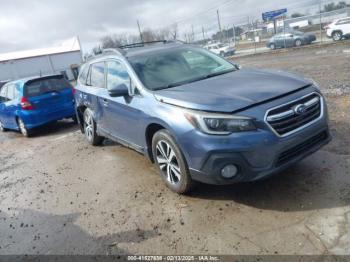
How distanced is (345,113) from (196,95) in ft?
12.7

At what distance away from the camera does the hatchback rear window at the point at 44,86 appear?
9.27m

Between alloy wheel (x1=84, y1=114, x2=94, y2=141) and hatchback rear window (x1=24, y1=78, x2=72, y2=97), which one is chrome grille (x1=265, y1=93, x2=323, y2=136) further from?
hatchback rear window (x1=24, y1=78, x2=72, y2=97)

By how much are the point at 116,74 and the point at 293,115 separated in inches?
113

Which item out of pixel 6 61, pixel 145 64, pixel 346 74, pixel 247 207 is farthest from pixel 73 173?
pixel 6 61

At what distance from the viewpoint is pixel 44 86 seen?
9.48 m

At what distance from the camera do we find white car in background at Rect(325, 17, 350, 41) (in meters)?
24.4

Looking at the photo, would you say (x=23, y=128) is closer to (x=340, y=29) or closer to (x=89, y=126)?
(x=89, y=126)

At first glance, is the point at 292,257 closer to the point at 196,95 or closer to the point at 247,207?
the point at 247,207

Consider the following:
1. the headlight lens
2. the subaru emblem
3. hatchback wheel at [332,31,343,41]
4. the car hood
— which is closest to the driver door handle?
the car hood

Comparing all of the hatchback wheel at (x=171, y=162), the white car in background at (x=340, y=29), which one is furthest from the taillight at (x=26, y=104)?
the white car in background at (x=340, y=29)

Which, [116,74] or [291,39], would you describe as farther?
[291,39]

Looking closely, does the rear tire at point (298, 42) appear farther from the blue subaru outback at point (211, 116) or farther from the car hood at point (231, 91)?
the car hood at point (231, 91)

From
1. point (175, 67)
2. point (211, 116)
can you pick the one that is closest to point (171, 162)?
point (211, 116)

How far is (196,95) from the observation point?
387 centimetres
